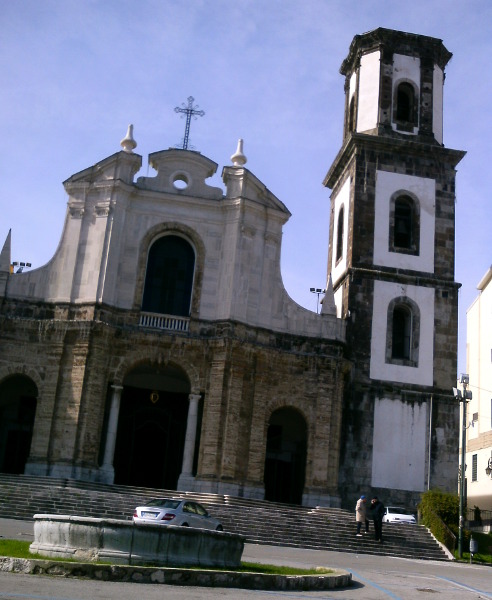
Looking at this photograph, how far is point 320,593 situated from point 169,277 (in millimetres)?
21618

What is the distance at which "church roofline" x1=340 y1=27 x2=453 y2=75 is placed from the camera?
39406 millimetres

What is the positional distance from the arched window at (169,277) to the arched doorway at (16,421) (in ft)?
20.5

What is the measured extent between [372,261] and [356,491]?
10057 mm

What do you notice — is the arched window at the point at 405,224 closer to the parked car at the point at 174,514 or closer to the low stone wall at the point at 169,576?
the parked car at the point at 174,514

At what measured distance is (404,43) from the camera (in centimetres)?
3959

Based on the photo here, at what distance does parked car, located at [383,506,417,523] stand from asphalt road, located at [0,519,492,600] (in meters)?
4.74

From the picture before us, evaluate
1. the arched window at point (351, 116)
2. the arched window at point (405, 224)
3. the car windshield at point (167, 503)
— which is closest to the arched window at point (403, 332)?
the arched window at point (405, 224)

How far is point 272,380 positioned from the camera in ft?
109

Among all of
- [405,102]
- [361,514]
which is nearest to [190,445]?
[361,514]

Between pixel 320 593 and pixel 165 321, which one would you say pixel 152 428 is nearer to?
pixel 165 321

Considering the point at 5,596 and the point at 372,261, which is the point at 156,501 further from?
the point at 372,261

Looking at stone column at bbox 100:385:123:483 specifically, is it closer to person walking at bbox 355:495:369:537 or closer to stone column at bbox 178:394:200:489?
stone column at bbox 178:394:200:489

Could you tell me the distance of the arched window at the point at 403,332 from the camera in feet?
117

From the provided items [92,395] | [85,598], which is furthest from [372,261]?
[85,598]
